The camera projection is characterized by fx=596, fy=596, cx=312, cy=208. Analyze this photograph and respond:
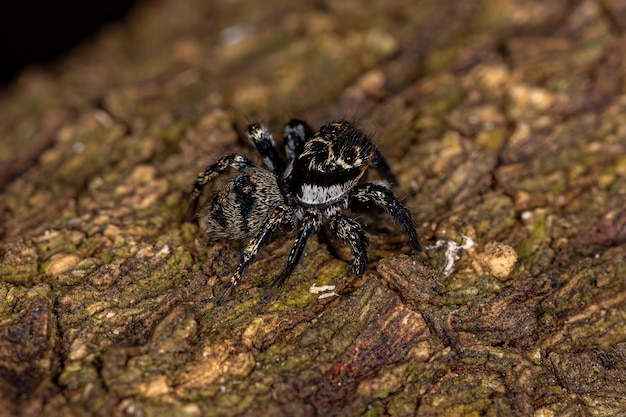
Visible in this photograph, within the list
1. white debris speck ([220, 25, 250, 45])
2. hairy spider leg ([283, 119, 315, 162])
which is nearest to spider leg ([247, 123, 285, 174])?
hairy spider leg ([283, 119, 315, 162])

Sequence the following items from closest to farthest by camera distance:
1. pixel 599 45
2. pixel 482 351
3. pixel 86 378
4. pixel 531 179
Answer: pixel 86 378 < pixel 482 351 < pixel 531 179 < pixel 599 45

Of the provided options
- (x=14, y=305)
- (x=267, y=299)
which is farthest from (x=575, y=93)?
(x=14, y=305)

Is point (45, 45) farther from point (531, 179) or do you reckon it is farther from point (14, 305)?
point (531, 179)

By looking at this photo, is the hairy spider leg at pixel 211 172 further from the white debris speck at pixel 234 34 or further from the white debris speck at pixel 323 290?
the white debris speck at pixel 234 34

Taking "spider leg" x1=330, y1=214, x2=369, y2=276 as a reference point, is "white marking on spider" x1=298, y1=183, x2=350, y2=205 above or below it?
above

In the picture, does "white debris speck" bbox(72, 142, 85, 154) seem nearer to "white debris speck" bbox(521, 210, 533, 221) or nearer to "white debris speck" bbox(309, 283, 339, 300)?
"white debris speck" bbox(309, 283, 339, 300)

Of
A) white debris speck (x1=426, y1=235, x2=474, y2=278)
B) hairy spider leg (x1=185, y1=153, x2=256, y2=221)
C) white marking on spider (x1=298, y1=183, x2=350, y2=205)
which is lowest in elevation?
white debris speck (x1=426, y1=235, x2=474, y2=278)

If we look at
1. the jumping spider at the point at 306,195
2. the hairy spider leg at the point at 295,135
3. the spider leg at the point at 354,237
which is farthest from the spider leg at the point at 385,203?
the hairy spider leg at the point at 295,135
